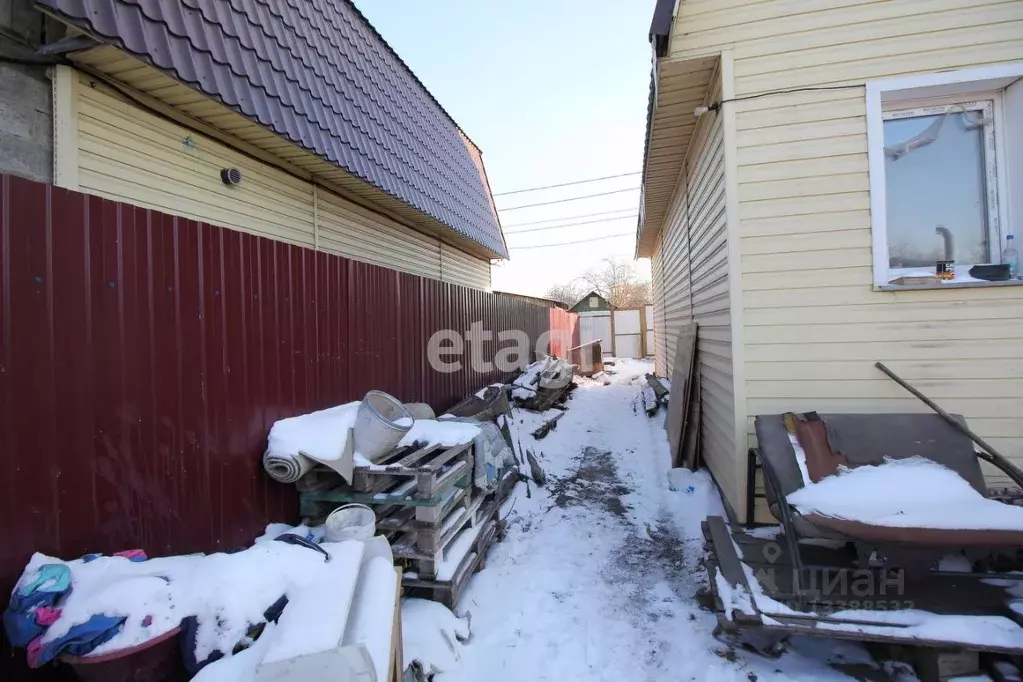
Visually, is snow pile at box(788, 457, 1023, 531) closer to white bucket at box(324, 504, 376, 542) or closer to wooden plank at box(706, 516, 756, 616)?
wooden plank at box(706, 516, 756, 616)

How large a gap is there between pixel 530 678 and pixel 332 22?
702 centimetres

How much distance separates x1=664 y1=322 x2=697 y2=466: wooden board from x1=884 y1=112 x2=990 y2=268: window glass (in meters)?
2.24

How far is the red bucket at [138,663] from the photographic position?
62.6 inches

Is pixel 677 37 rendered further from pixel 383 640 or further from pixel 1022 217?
pixel 383 640

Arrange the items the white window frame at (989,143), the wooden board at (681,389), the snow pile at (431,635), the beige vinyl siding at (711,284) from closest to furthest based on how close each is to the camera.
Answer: the snow pile at (431,635)
the white window frame at (989,143)
the beige vinyl siding at (711,284)
the wooden board at (681,389)

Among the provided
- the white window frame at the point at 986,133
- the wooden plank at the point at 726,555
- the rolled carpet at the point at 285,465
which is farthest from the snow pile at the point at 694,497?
the rolled carpet at the point at 285,465

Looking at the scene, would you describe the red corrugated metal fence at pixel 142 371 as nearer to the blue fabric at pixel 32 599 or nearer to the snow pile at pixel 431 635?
the blue fabric at pixel 32 599

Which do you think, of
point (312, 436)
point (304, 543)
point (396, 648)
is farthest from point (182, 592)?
point (312, 436)

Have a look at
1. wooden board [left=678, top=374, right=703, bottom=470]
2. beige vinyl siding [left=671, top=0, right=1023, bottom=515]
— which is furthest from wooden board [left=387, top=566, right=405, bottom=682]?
wooden board [left=678, top=374, right=703, bottom=470]

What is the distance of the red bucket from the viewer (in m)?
1.59

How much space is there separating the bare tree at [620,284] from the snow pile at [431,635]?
43.5 m

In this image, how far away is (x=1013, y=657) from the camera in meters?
2.21

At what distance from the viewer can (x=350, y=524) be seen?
106 inches

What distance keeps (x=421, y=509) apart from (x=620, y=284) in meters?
49.7
